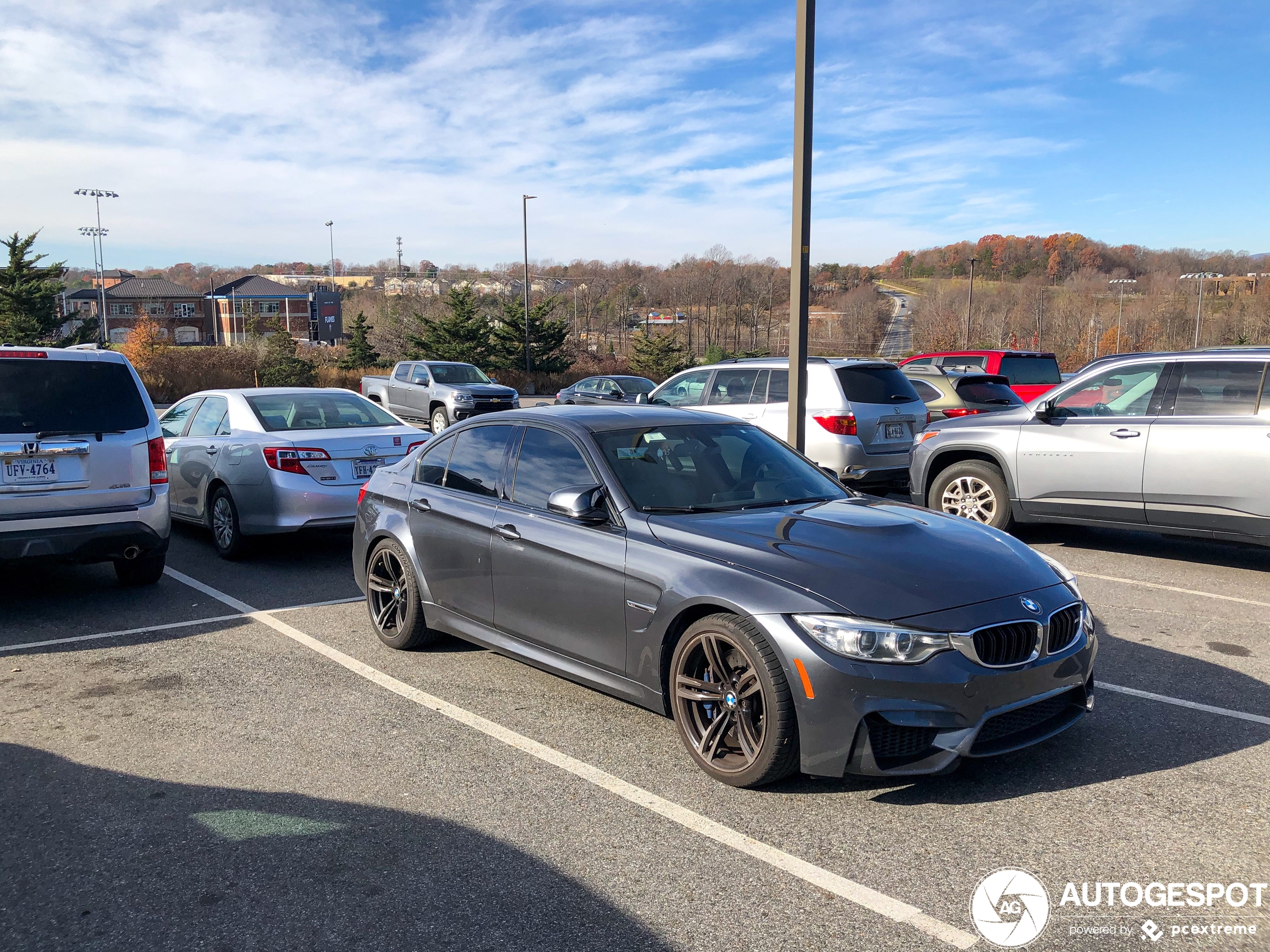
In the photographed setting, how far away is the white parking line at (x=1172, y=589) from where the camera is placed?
6816mm

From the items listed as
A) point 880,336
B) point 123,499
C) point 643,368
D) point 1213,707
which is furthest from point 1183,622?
point 880,336

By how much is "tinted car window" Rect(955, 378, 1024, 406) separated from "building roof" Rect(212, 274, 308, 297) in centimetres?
12245

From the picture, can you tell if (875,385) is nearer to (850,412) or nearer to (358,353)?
(850,412)

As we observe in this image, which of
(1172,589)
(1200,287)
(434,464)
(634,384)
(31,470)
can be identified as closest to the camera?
(434,464)

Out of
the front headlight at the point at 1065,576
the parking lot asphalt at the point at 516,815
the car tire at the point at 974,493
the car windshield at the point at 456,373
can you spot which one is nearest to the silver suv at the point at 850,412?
the car tire at the point at 974,493

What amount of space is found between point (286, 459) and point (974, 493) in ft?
20.7

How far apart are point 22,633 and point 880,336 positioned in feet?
297

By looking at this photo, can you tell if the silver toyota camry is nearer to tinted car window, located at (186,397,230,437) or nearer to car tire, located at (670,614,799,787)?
tinted car window, located at (186,397,230,437)

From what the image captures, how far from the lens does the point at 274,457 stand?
26.1 feet

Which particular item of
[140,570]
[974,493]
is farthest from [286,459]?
[974,493]

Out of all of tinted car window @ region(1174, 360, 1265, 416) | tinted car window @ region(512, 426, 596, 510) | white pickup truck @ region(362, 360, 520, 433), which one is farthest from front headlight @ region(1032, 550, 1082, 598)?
white pickup truck @ region(362, 360, 520, 433)

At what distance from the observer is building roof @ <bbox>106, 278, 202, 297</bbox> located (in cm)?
12200

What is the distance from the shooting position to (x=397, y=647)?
19.1 ft

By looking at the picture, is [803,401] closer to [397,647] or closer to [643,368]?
[397,647]
